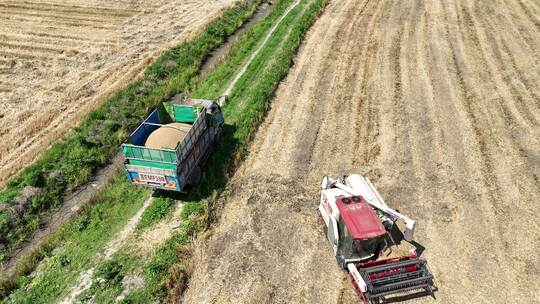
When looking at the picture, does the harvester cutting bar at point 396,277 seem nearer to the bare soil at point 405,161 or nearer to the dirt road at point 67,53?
the bare soil at point 405,161

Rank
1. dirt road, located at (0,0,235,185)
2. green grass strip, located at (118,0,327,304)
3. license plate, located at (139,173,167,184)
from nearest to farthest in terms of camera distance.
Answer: green grass strip, located at (118,0,327,304) → license plate, located at (139,173,167,184) → dirt road, located at (0,0,235,185)

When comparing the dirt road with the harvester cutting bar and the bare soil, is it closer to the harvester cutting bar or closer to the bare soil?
the bare soil

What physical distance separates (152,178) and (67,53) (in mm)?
18627

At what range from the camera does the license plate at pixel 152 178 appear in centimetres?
1642

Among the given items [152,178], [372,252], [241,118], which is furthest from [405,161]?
[152,178]

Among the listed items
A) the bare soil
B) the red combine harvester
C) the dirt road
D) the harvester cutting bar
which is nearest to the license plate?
the bare soil

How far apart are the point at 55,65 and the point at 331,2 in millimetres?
22477

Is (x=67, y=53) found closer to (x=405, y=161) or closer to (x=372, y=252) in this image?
(x=405, y=161)

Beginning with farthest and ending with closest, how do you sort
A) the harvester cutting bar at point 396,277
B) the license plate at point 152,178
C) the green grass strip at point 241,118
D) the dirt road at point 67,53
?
the dirt road at point 67,53
the license plate at point 152,178
the green grass strip at point 241,118
the harvester cutting bar at point 396,277

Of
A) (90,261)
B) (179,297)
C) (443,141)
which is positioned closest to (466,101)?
(443,141)

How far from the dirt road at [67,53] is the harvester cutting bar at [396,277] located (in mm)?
16194

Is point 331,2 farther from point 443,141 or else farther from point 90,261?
point 90,261

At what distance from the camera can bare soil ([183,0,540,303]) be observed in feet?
46.2

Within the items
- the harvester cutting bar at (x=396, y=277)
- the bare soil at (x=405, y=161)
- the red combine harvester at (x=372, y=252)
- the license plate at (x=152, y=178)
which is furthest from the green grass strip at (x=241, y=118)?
the harvester cutting bar at (x=396, y=277)
